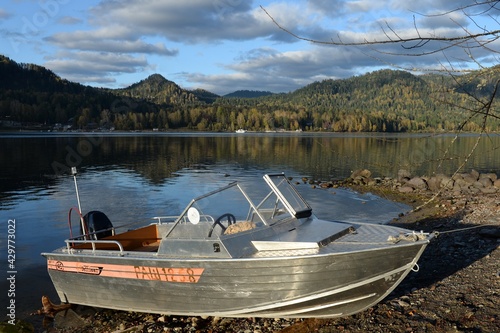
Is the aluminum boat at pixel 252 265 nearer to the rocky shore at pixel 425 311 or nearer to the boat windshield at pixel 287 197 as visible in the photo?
the boat windshield at pixel 287 197

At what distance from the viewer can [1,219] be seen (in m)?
18.6

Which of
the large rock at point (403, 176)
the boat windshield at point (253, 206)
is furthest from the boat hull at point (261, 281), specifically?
the large rock at point (403, 176)

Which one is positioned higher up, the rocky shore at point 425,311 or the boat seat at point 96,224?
the boat seat at point 96,224

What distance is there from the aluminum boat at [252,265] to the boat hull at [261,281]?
2 cm

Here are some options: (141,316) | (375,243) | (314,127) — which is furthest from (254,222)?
(314,127)

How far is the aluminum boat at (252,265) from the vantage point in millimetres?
6789

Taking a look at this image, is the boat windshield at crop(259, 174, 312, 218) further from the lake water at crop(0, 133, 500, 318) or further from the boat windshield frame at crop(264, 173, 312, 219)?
the lake water at crop(0, 133, 500, 318)

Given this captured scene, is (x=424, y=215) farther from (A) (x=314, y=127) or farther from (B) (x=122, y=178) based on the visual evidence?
(A) (x=314, y=127)

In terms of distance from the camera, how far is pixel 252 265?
688 centimetres

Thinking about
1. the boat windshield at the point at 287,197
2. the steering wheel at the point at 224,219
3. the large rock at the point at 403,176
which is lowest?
the large rock at the point at 403,176

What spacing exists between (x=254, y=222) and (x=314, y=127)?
185 metres

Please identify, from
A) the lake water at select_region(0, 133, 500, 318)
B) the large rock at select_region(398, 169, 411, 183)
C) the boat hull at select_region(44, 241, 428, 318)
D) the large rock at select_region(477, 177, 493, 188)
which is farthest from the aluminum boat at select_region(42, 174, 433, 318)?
the large rock at select_region(398, 169, 411, 183)

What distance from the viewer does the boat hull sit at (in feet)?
22.1

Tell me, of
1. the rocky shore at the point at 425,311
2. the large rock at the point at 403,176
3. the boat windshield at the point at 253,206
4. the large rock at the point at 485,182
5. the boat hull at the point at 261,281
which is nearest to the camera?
the boat hull at the point at 261,281
